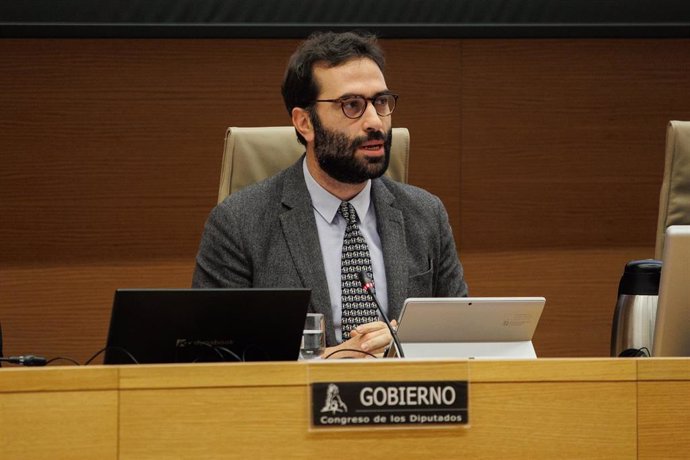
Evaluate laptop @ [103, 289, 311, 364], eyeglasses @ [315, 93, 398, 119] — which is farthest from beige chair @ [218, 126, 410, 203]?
laptop @ [103, 289, 311, 364]

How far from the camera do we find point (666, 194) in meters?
2.65

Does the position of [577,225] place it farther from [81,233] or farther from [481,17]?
[81,233]

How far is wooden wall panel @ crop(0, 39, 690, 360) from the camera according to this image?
320cm

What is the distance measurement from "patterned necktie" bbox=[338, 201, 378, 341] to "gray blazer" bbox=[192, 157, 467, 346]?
0.14 feet

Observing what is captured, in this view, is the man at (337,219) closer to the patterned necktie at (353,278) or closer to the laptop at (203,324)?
the patterned necktie at (353,278)

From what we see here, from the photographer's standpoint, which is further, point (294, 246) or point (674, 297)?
point (294, 246)

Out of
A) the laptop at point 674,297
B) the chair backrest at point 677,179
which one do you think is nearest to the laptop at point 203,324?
the laptop at point 674,297

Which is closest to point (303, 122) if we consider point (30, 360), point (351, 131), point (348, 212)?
point (351, 131)

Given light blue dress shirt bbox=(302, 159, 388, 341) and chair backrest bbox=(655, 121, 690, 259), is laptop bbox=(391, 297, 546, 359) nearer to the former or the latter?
light blue dress shirt bbox=(302, 159, 388, 341)

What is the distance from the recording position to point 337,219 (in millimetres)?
2416

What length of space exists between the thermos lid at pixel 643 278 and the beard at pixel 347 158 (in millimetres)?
656

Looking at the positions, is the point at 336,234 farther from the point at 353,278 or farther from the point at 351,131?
the point at 351,131

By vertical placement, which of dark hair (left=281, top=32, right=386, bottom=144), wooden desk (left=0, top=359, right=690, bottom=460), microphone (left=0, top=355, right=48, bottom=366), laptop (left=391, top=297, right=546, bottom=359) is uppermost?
dark hair (left=281, top=32, right=386, bottom=144)

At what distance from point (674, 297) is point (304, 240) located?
3.17 feet
